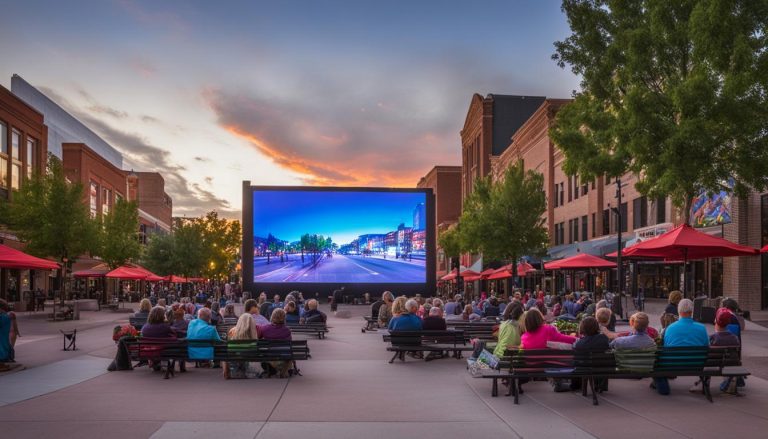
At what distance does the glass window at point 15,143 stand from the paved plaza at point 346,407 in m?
37.0

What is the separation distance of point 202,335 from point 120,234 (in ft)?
129

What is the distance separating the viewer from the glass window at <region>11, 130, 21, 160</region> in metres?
45.4

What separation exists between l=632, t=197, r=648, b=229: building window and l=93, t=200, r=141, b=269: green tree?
33708 mm

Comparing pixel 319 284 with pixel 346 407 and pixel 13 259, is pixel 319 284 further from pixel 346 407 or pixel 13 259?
pixel 346 407

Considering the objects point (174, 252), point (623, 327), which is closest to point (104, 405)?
point (623, 327)

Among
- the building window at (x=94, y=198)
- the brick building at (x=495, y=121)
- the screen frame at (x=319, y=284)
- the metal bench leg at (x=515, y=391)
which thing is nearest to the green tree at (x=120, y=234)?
the screen frame at (x=319, y=284)

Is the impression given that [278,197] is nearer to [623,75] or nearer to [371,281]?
[371,281]

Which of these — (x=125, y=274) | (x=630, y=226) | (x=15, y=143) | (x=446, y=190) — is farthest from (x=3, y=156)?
(x=446, y=190)

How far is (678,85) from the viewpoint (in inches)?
707

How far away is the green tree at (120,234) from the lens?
4662cm

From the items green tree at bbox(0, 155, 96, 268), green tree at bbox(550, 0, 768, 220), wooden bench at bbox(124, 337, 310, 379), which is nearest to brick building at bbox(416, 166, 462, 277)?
green tree at bbox(0, 155, 96, 268)

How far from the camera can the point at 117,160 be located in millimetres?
108938

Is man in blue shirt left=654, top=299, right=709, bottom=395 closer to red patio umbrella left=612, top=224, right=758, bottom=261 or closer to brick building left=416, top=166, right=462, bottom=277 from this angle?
red patio umbrella left=612, top=224, right=758, bottom=261

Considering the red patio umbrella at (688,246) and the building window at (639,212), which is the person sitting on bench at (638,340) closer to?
the red patio umbrella at (688,246)
